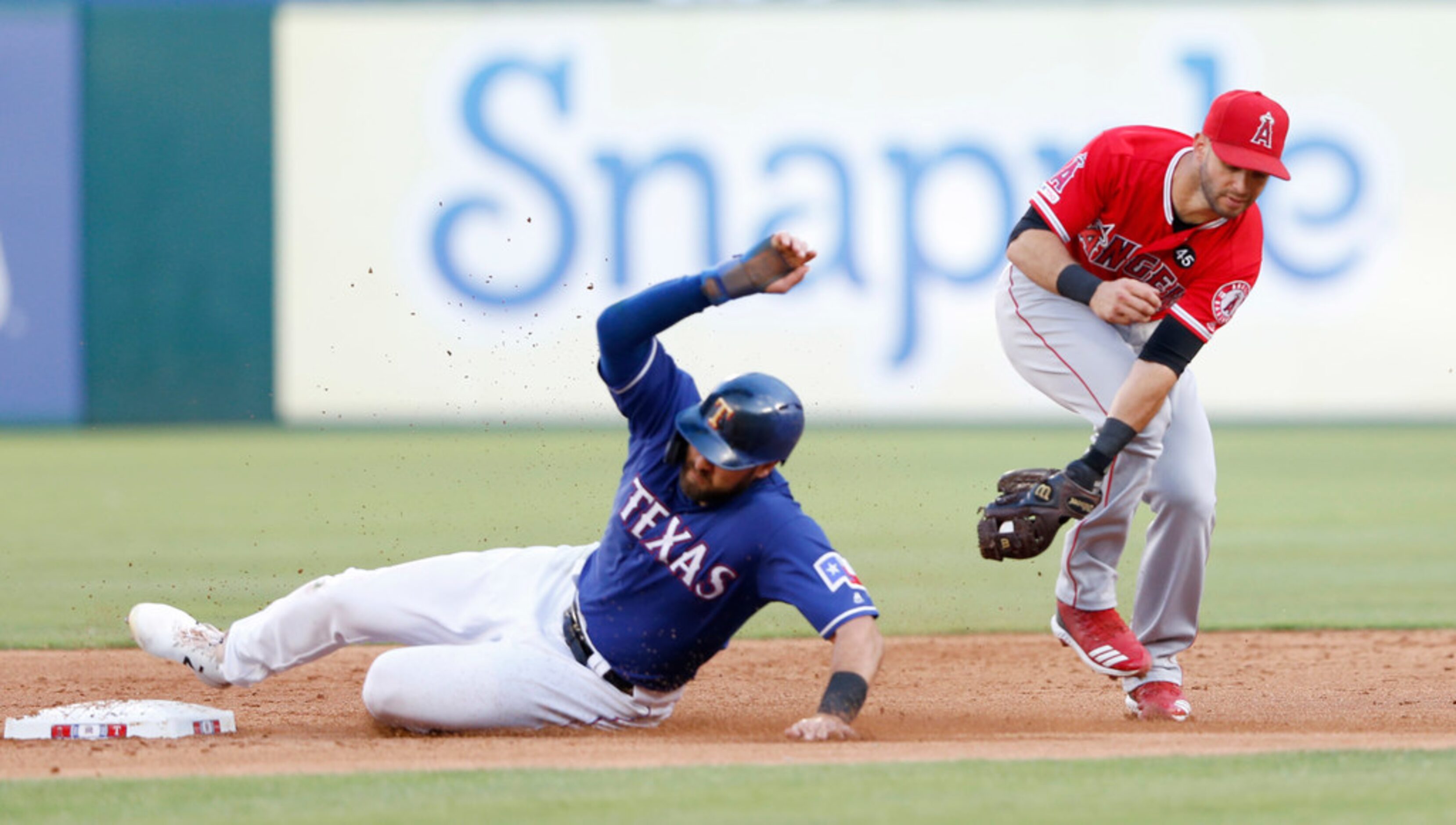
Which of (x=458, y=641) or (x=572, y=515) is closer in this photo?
(x=458, y=641)

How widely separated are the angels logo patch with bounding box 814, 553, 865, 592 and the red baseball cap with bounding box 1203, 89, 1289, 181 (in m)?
1.57

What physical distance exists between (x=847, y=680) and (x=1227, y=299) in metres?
1.67

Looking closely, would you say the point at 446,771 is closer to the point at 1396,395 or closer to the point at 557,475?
the point at 557,475

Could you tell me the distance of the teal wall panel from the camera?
18656 mm

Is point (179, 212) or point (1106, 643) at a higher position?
point (179, 212)

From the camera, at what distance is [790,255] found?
4465 mm

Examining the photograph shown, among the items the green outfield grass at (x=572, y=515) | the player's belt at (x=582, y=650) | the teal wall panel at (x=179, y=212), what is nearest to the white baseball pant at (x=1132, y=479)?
the player's belt at (x=582, y=650)

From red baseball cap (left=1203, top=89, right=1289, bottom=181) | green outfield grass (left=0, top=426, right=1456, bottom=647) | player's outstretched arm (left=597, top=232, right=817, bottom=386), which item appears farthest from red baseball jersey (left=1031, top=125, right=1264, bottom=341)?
green outfield grass (left=0, top=426, right=1456, bottom=647)

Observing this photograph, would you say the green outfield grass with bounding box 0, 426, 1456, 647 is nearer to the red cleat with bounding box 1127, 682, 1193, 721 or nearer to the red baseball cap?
the red cleat with bounding box 1127, 682, 1193, 721

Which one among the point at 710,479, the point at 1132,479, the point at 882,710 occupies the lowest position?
the point at 882,710

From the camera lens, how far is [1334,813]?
11.5 feet

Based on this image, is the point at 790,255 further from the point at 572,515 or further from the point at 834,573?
the point at 572,515

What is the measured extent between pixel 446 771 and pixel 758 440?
3.59 feet

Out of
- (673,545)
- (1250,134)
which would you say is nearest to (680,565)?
(673,545)
